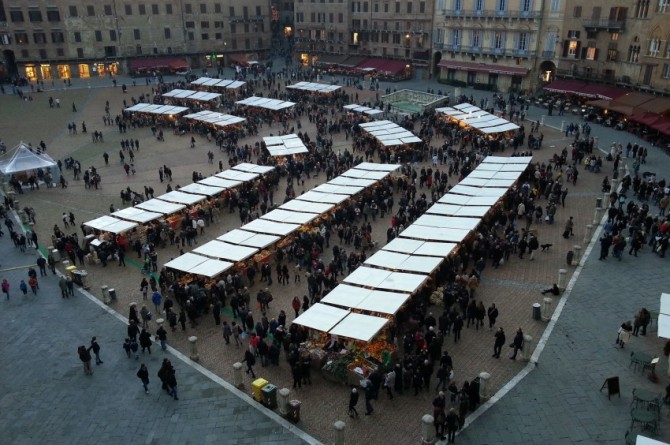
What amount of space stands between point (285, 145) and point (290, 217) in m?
13.0

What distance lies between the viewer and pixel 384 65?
67688mm

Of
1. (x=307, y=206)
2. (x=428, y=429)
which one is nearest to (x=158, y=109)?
(x=307, y=206)

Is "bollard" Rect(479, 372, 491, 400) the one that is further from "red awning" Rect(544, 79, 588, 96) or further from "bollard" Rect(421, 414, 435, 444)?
"red awning" Rect(544, 79, 588, 96)

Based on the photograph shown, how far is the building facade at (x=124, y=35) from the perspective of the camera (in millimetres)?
66062

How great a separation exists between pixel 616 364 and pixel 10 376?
61.4 feet

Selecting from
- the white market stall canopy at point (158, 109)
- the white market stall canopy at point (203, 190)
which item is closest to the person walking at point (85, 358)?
the white market stall canopy at point (203, 190)

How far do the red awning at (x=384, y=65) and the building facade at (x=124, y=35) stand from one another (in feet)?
65.3

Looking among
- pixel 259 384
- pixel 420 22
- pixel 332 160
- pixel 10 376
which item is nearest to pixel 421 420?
pixel 259 384

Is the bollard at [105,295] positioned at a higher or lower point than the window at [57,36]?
lower

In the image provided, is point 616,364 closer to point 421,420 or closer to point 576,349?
point 576,349

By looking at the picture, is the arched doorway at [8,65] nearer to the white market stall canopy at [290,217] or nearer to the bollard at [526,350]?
the white market stall canopy at [290,217]

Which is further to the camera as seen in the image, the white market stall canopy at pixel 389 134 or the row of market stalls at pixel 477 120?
the row of market stalls at pixel 477 120

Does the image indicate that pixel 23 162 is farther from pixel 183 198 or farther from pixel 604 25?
Result: pixel 604 25

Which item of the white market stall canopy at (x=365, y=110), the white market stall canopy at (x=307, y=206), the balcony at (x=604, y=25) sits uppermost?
the balcony at (x=604, y=25)
